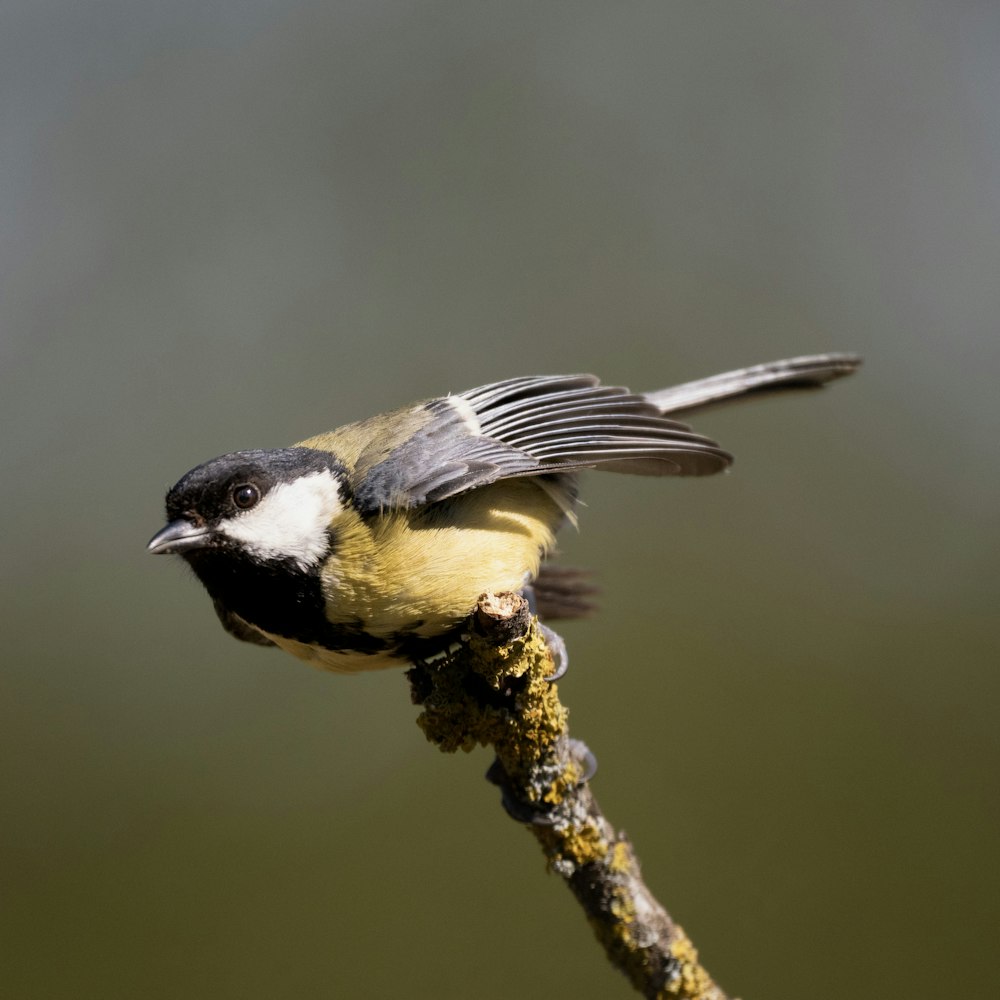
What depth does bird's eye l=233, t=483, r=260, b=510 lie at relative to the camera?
5.79 feet

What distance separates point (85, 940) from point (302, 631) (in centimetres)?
237

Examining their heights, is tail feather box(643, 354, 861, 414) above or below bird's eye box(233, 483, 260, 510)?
below

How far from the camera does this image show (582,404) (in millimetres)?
2135

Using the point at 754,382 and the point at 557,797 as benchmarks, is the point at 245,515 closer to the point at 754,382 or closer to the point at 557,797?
the point at 557,797

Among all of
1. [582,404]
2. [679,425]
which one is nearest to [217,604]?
[582,404]

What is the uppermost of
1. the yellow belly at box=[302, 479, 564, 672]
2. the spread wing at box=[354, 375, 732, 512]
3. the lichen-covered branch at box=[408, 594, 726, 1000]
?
the spread wing at box=[354, 375, 732, 512]

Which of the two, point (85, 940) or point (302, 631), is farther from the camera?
point (85, 940)

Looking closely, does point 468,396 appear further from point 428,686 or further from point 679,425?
point 428,686

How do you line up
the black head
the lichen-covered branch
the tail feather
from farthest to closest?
the tail feather → the black head → the lichen-covered branch

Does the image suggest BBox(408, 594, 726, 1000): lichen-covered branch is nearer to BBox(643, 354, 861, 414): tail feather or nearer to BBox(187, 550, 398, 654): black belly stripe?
BBox(187, 550, 398, 654): black belly stripe

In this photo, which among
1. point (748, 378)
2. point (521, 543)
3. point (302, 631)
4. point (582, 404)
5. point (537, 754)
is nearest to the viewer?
point (537, 754)

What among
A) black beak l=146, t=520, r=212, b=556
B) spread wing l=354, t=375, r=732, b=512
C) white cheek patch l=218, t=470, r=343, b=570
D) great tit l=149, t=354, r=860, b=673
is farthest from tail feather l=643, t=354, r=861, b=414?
black beak l=146, t=520, r=212, b=556

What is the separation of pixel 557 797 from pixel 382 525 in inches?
21.8

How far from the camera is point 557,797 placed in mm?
1695
